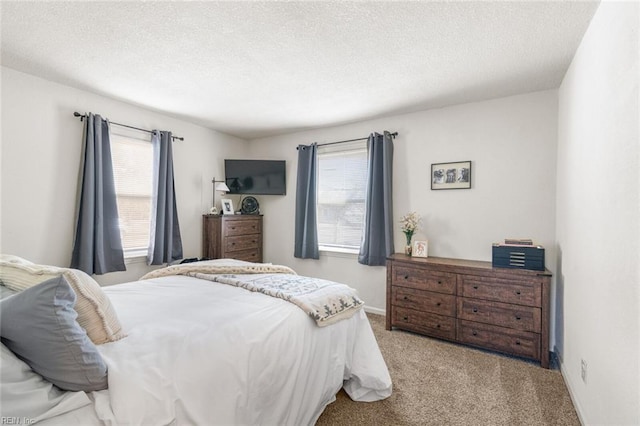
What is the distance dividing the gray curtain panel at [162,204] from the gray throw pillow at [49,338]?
2.75 m

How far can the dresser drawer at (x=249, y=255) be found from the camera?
4.27 metres

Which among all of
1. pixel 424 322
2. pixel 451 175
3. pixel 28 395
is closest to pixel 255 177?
pixel 451 175

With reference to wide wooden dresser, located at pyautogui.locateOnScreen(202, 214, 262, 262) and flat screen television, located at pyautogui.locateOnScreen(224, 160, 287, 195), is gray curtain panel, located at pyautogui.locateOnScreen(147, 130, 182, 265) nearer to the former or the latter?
wide wooden dresser, located at pyautogui.locateOnScreen(202, 214, 262, 262)

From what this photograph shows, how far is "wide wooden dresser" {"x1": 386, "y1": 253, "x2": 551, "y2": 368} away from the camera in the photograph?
2.48 metres

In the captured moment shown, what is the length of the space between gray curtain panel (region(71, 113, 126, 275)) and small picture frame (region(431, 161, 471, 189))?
3563 millimetres

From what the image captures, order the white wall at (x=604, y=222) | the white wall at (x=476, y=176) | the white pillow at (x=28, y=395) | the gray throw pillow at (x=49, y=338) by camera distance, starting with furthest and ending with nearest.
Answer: the white wall at (x=476, y=176), the white wall at (x=604, y=222), the gray throw pillow at (x=49, y=338), the white pillow at (x=28, y=395)

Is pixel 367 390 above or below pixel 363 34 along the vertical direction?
below

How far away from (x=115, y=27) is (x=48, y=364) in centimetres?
204

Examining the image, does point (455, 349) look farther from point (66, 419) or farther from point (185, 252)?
point (185, 252)

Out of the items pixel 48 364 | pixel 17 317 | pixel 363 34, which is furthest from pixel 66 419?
pixel 363 34

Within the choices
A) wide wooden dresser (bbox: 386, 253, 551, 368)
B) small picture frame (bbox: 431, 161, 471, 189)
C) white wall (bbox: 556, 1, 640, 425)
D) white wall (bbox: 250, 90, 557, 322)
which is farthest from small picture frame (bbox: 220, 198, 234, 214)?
white wall (bbox: 556, 1, 640, 425)

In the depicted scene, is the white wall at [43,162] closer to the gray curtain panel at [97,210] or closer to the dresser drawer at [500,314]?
the gray curtain panel at [97,210]

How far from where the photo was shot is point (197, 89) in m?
2.91

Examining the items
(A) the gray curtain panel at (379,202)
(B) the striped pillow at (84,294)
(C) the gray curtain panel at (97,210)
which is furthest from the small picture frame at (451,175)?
(C) the gray curtain panel at (97,210)
